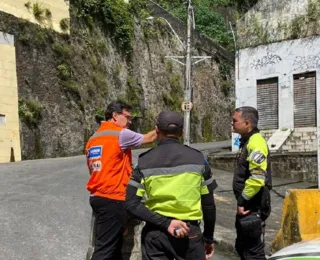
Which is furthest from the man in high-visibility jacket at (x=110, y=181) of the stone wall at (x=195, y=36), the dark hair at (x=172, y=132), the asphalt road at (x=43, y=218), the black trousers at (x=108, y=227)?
the stone wall at (x=195, y=36)

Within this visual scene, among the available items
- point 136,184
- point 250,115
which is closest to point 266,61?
point 250,115

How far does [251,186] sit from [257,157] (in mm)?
280

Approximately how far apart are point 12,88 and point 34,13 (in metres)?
4.10

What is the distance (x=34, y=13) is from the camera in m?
20.3

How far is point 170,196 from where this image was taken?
3521 millimetres

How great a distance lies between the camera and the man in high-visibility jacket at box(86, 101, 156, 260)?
4.48 m

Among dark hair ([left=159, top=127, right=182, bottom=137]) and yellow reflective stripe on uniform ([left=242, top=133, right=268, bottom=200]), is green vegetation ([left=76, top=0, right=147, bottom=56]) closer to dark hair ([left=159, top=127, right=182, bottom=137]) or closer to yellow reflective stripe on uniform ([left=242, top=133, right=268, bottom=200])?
yellow reflective stripe on uniform ([left=242, top=133, right=268, bottom=200])

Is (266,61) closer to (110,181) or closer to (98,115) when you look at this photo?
(98,115)

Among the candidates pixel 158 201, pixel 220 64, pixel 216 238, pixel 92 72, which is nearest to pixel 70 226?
pixel 216 238

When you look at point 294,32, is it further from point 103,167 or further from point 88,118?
point 103,167

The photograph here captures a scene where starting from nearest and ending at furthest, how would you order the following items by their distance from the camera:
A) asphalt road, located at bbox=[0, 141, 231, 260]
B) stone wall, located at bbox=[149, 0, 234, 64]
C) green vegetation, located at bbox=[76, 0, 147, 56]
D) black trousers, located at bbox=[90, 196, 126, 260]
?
black trousers, located at bbox=[90, 196, 126, 260] → asphalt road, located at bbox=[0, 141, 231, 260] → green vegetation, located at bbox=[76, 0, 147, 56] → stone wall, located at bbox=[149, 0, 234, 64]

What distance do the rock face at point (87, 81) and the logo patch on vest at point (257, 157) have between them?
1462 cm

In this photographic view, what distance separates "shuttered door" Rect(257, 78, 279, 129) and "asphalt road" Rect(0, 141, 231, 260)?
24.9 feet

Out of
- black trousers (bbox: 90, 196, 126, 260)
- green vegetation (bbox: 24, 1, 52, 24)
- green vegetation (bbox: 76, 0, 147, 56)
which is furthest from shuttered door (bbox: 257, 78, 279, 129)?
black trousers (bbox: 90, 196, 126, 260)
